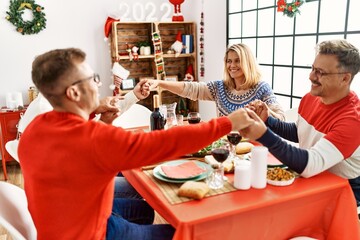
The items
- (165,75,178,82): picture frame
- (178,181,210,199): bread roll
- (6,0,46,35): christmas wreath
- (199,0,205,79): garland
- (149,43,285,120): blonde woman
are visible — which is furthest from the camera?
(165,75,178,82): picture frame

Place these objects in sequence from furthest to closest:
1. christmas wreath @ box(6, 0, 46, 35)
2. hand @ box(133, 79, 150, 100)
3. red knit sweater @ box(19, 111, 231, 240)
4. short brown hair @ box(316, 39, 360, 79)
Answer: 1. christmas wreath @ box(6, 0, 46, 35)
2. hand @ box(133, 79, 150, 100)
3. short brown hair @ box(316, 39, 360, 79)
4. red knit sweater @ box(19, 111, 231, 240)

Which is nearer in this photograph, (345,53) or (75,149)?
(75,149)

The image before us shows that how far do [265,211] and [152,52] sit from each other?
336cm

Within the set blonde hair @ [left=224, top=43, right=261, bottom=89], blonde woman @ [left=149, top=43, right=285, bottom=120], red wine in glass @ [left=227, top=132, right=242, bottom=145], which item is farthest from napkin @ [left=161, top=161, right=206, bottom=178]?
blonde hair @ [left=224, top=43, right=261, bottom=89]

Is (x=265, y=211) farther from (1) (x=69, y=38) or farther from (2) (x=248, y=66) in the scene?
(1) (x=69, y=38)

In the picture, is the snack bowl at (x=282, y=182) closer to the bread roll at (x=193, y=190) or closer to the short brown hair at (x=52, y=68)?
the bread roll at (x=193, y=190)

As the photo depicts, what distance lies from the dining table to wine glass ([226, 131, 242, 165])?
0.23 metres

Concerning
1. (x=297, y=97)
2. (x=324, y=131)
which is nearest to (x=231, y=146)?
(x=324, y=131)

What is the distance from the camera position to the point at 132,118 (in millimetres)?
2816

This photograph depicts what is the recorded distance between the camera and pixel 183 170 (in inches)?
57.9

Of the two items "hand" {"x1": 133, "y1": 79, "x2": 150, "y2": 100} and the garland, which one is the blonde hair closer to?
"hand" {"x1": 133, "y1": 79, "x2": 150, "y2": 100}

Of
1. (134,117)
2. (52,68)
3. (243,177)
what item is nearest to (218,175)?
(243,177)

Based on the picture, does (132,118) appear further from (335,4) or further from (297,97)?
(335,4)

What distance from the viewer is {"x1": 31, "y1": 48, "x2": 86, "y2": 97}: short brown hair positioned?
108cm
